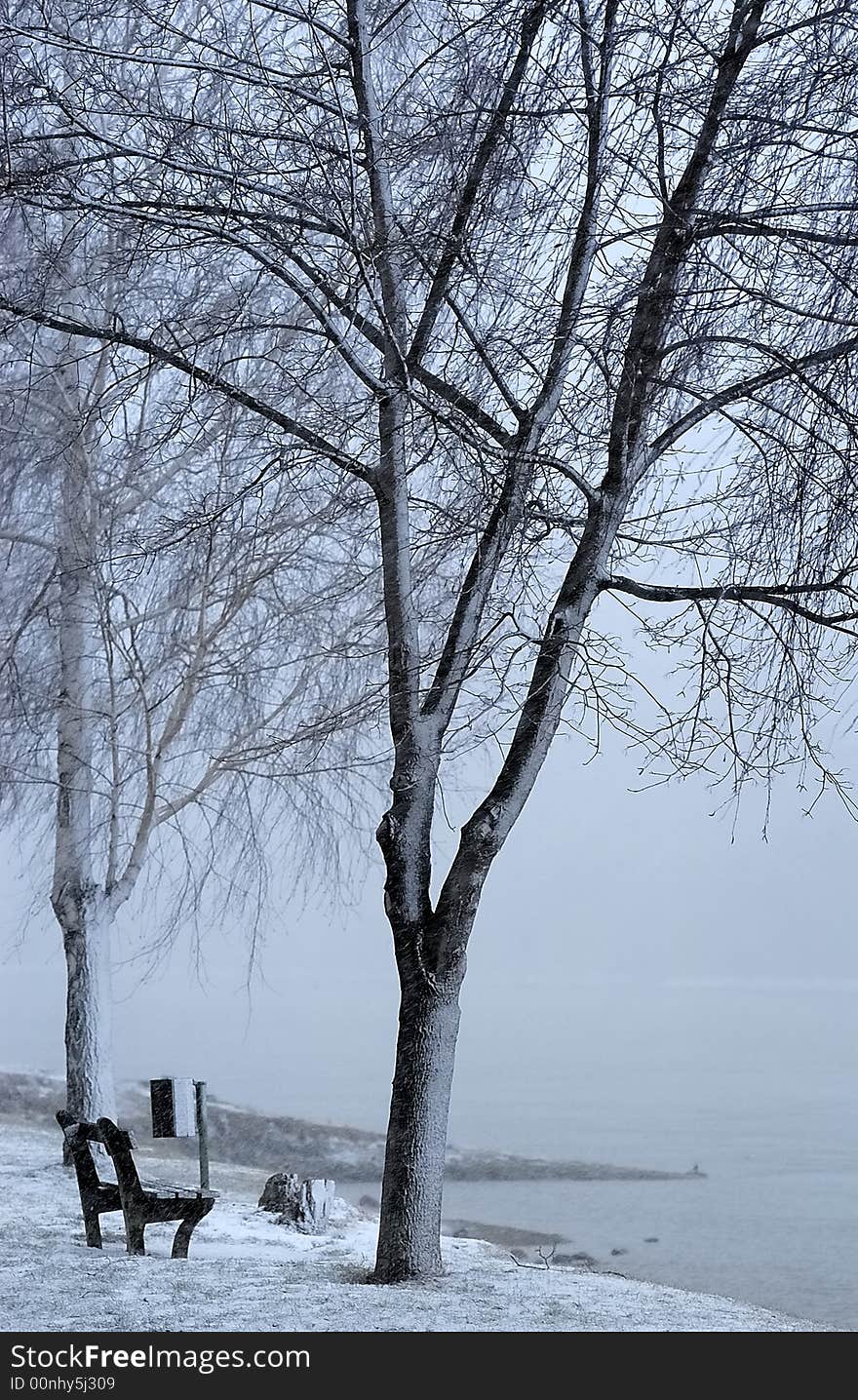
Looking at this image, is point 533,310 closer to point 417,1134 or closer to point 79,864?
point 417,1134

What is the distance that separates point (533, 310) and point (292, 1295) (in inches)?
108

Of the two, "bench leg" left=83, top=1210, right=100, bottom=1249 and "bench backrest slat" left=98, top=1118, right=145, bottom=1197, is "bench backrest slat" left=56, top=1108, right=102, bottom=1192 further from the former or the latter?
"bench backrest slat" left=98, top=1118, right=145, bottom=1197

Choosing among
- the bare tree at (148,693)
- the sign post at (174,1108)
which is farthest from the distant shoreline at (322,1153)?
the sign post at (174,1108)

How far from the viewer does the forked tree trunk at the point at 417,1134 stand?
12.4ft

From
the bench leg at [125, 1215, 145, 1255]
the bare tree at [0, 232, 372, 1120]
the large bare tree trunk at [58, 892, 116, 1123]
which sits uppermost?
the bare tree at [0, 232, 372, 1120]

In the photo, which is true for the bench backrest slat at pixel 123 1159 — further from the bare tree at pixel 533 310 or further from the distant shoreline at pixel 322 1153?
the distant shoreline at pixel 322 1153

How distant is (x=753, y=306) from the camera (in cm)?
414

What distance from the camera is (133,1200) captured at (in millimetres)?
4004

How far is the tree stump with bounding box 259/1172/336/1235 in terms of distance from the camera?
5.25 metres

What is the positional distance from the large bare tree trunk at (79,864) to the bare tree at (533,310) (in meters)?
2.31

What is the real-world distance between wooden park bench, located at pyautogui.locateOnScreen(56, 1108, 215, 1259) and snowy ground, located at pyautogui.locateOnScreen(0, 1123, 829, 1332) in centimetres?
7

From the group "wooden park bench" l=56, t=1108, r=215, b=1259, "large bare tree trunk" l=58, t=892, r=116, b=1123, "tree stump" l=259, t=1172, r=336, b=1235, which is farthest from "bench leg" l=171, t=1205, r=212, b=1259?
"large bare tree trunk" l=58, t=892, r=116, b=1123

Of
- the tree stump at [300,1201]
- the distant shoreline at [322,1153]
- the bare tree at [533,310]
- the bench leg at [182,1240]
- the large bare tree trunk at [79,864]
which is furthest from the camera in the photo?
the distant shoreline at [322,1153]

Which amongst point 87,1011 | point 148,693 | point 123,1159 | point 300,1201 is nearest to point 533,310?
point 123,1159
